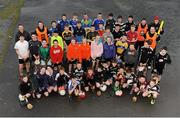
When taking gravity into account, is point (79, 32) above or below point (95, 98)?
above

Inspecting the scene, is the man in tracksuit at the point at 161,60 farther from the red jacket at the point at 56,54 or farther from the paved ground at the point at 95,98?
the red jacket at the point at 56,54

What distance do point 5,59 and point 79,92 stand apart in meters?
4.06

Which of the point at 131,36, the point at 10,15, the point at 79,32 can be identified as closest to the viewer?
the point at 131,36

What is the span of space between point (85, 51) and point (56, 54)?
1097mm

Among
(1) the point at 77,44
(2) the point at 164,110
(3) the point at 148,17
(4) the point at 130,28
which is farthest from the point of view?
(3) the point at 148,17

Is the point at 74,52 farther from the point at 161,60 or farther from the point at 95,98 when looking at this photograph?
the point at 161,60

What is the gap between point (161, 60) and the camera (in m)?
11.6

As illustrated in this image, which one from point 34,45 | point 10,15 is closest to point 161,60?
point 34,45

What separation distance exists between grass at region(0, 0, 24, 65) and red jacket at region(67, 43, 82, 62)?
11.2ft

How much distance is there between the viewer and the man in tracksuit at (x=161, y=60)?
1153 cm

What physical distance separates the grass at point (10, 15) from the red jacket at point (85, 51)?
386cm

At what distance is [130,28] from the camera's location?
1303 centimetres

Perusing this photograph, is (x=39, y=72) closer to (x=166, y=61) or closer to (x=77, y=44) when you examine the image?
(x=77, y=44)

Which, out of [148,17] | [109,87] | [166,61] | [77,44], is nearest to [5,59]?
[77,44]
